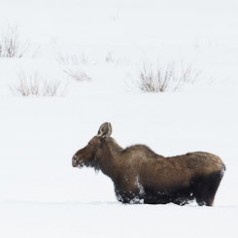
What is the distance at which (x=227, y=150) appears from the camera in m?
10.1

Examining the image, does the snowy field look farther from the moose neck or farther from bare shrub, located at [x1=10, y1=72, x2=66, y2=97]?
the moose neck

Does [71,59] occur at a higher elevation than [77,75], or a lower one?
higher

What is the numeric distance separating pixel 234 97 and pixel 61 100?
237 cm

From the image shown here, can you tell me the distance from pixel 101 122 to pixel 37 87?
174 centimetres

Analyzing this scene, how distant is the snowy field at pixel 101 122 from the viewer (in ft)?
19.0

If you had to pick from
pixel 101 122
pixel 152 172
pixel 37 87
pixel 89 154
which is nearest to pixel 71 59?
pixel 37 87

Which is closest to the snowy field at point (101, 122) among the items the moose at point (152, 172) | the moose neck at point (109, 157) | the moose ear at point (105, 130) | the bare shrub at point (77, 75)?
the bare shrub at point (77, 75)

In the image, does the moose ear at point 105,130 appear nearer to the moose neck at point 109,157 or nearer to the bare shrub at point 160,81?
the moose neck at point 109,157

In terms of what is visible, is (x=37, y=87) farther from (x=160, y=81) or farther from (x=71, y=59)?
(x=71, y=59)

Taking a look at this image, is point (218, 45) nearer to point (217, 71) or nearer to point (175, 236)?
point (217, 71)

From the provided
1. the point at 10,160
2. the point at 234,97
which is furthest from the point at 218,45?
the point at 10,160

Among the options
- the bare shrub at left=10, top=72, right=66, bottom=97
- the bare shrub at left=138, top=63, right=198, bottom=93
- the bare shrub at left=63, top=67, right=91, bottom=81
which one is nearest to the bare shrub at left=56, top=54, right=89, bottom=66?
the bare shrub at left=63, top=67, right=91, bottom=81

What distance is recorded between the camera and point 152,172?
6613 millimetres

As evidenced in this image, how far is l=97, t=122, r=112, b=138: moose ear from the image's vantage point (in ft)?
22.2
